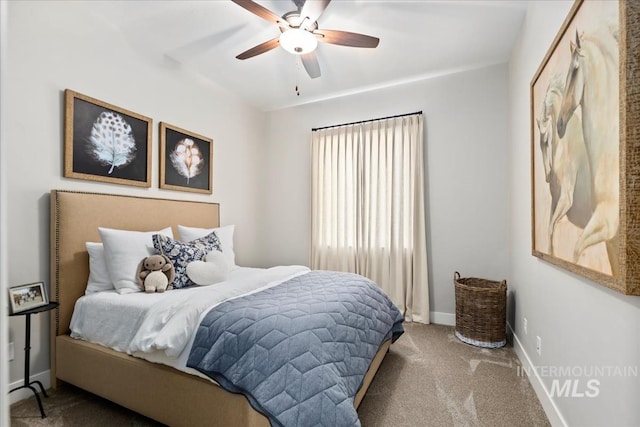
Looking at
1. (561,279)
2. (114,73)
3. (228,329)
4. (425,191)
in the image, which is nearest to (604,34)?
(561,279)

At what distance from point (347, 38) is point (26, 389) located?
10.5ft

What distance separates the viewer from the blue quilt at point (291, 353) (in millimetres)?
1160

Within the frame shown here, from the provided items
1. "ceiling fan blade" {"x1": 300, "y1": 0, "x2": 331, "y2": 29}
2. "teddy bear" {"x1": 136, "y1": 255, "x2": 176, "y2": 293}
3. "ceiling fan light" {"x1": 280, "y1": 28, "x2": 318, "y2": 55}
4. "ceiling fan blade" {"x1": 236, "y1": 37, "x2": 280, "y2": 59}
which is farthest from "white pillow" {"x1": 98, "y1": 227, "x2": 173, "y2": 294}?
"ceiling fan blade" {"x1": 300, "y1": 0, "x2": 331, "y2": 29}

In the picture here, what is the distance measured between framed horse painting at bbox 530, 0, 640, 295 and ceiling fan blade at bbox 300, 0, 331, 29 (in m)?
1.28

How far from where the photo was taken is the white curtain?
10.7ft

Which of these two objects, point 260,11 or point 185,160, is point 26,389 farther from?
point 260,11

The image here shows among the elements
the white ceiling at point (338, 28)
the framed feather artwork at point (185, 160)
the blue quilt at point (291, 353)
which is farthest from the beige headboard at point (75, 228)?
the white ceiling at point (338, 28)

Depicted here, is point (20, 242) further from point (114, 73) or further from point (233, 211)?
point (233, 211)

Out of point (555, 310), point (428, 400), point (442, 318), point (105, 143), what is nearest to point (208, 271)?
point (105, 143)

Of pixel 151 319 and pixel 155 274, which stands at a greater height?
pixel 155 274

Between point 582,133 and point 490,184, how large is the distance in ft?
6.17

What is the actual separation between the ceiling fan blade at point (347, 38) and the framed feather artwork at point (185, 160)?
5.73ft

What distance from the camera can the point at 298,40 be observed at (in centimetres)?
208

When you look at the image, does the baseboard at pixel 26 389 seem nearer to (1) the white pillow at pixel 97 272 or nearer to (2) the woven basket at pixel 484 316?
(1) the white pillow at pixel 97 272
